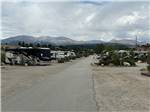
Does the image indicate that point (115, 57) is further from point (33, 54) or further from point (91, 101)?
point (91, 101)

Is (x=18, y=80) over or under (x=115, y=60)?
over

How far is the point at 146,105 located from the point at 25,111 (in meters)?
4.21

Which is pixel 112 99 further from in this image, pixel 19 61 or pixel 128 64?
pixel 19 61

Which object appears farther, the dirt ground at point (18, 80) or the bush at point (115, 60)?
the bush at point (115, 60)

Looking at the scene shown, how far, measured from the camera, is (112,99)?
49.7 feet

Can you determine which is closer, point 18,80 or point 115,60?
point 18,80

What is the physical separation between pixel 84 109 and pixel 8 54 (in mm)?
51012

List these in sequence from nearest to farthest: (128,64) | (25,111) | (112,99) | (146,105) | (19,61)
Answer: (25,111), (146,105), (112,99), (128,64), (19,61)

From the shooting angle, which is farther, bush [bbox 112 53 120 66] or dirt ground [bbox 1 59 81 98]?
bush [bbox 112 53 120 66]

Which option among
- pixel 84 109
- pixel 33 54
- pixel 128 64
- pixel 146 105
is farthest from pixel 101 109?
pixel 33 54

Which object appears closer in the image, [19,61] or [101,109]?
[101,109]

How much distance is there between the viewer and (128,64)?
186 ft

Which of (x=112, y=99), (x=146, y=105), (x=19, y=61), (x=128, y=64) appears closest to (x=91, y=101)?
(x=112, y=99)

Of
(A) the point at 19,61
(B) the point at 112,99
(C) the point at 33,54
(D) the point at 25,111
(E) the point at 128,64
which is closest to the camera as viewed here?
(D) the point at 25,111
